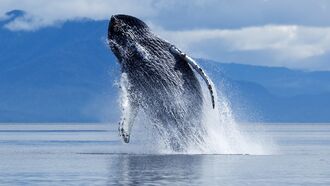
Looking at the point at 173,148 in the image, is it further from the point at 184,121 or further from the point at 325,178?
the point at 325,178

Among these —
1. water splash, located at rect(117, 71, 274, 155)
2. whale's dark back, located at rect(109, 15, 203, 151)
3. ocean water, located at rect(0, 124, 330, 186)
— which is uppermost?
whale's dark back, located at rect(109, 15, 203, 151)

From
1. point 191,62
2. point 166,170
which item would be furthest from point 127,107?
point 166,170

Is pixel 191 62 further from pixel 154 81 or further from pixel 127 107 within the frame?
pixel 127 107

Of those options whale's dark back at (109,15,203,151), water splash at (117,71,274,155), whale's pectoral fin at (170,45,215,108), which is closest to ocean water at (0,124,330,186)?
water splash at (117,71,274,155)

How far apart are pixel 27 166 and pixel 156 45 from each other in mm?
5522

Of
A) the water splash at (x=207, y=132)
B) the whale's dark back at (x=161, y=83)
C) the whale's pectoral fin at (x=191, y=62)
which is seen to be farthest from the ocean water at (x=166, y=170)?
the whale's pectoral fin at (x=191, y=62)

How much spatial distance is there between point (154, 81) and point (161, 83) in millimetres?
228

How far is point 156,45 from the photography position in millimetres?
31328

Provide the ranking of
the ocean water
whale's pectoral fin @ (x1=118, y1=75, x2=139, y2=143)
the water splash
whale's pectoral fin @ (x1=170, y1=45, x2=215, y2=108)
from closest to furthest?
the ocean water
whale's pectoral fin @ (x1=170, y1=45, x2=215, y2=108)
whale's pectoral fin @ (x1=118, y1=75, x2=139, y2=143)
the water splash

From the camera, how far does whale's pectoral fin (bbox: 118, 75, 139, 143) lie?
102 ft

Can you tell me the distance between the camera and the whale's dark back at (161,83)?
31312mm

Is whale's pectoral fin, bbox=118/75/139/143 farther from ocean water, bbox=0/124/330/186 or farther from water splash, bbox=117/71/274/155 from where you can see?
ocean water, bbox=0/124/330/186

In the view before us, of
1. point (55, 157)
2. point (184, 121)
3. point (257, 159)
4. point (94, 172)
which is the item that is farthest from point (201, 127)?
point (55, 157)

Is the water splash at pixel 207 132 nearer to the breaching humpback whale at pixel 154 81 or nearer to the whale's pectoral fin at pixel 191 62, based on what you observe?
the breaching humpback whale at pixel 154 81
